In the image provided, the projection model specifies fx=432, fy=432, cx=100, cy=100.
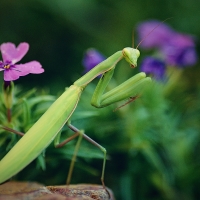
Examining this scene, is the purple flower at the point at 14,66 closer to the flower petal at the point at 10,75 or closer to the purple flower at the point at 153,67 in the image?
the flower petal at the point at 10,75

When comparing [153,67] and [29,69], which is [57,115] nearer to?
[29,69]

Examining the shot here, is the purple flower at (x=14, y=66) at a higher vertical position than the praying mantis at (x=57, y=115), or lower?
higher

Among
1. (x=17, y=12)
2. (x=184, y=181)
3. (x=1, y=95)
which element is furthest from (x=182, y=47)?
(x=17, y=12)

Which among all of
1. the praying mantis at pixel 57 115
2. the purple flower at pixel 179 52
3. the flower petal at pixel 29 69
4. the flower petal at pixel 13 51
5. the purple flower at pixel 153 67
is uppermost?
the flower petal at pixel 13 51

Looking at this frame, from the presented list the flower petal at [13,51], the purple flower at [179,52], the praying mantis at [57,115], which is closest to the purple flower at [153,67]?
the purple flower at [179,52]

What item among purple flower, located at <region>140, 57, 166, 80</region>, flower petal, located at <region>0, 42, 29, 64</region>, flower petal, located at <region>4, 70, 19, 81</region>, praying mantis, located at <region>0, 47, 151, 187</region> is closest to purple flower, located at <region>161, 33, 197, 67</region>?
purple flower, located at <region>140, 57, 166, 80</region>

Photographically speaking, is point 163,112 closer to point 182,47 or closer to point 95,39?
point 182,47
